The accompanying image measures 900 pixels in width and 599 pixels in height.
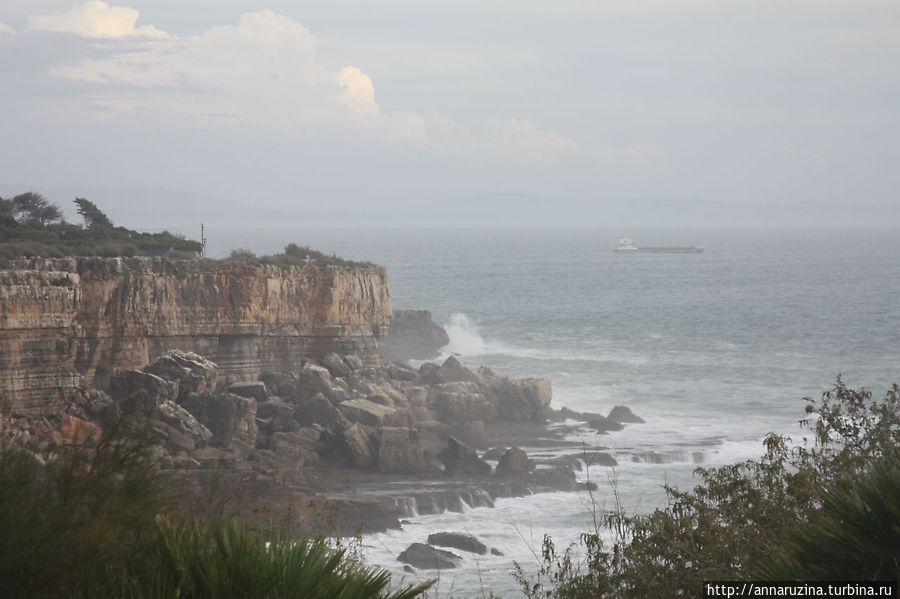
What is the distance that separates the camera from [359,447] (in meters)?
27.2

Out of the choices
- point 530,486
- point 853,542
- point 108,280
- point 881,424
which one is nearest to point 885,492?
point 853,542

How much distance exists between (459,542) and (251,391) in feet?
38.1

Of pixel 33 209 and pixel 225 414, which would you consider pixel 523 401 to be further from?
pixel 33 209

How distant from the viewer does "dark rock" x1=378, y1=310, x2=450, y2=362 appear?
53.4m

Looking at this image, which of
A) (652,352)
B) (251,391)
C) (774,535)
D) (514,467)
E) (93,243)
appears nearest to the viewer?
(774,535)

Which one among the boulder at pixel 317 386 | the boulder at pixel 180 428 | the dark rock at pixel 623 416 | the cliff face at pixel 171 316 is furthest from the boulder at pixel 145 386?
the dark rock at pixel 623 416

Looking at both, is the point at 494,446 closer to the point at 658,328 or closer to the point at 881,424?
the point at 881,424

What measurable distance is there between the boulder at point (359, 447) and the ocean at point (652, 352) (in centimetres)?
432

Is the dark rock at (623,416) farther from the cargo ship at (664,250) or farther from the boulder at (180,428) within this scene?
the cargo ship at (664,250)

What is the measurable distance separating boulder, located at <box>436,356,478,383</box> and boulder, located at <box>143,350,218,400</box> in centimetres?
1196

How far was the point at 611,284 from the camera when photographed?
364 feet

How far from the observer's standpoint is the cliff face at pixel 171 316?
81.2 ft

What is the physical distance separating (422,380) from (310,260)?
734 centimetres

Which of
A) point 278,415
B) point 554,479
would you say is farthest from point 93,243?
point 554,479
